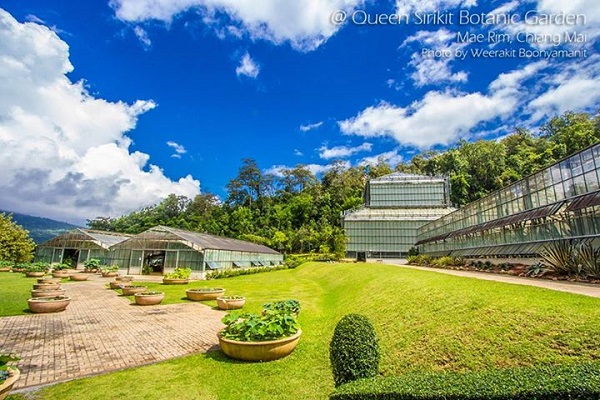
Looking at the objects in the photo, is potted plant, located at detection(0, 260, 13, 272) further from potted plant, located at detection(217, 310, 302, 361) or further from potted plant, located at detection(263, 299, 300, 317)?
potted plant, located at detection(217, 310, 302, 361)

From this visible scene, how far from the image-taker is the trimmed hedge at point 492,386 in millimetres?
3047

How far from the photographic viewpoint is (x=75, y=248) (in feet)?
124

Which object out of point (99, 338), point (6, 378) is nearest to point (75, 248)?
point (99, 338)

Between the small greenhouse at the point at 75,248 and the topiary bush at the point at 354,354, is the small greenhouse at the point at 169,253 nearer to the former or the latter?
the small greenhouse at the point at 75,248

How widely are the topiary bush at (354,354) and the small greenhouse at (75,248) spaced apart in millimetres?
40115

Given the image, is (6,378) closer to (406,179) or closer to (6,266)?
(6,266)

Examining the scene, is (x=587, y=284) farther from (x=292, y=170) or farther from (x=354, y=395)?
(x=292, y=170)

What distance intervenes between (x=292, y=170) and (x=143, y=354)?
287ft

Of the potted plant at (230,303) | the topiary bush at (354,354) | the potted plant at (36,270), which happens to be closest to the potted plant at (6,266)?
the potted plant at (36,270)

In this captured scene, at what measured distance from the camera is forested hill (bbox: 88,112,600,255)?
197ft

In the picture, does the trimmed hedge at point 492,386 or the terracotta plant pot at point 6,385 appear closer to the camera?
the trimmed hedge at point 492,386

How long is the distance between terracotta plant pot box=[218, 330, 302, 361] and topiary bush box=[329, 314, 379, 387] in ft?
7.65

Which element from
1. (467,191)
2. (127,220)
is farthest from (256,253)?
(127,220)

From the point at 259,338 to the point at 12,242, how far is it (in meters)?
39.6
